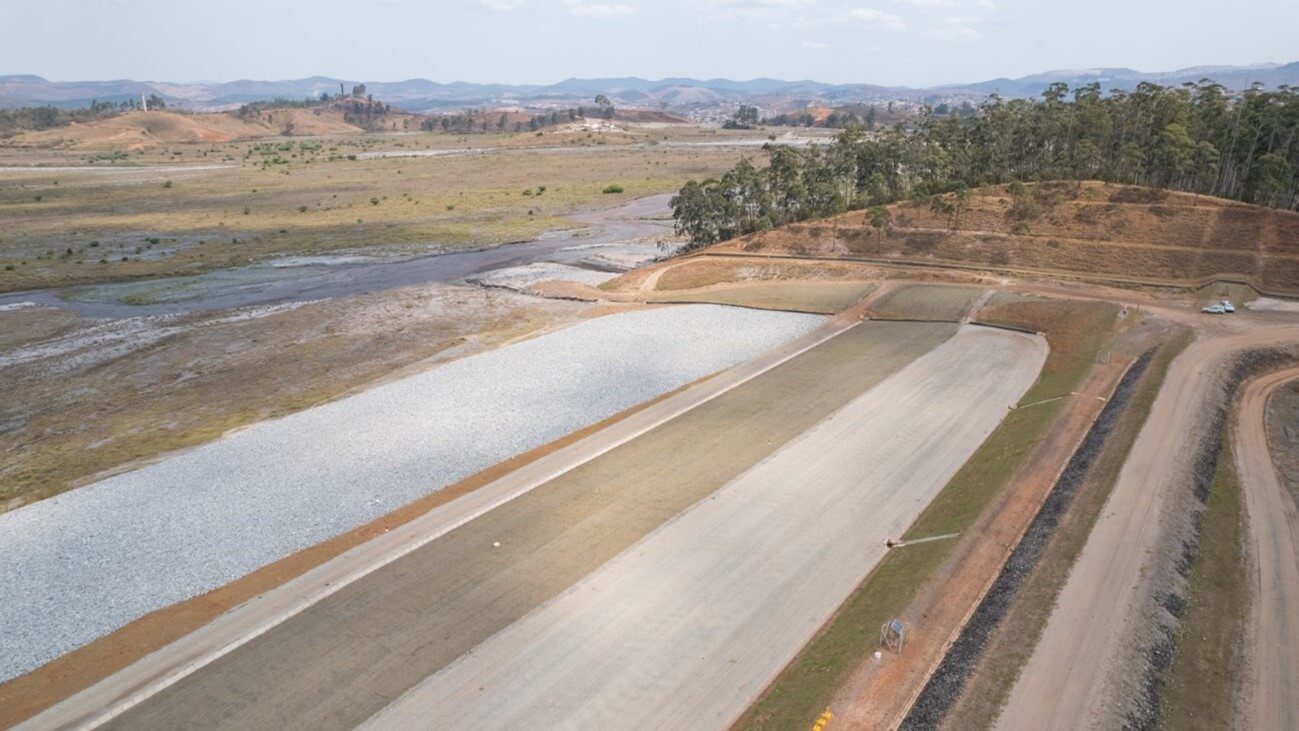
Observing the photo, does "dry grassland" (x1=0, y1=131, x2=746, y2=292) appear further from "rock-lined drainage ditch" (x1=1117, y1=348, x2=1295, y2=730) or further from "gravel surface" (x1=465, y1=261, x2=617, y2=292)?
"rock-lined drainage ditch" (x1=1117, y1=348, x2=1295, y2=730)

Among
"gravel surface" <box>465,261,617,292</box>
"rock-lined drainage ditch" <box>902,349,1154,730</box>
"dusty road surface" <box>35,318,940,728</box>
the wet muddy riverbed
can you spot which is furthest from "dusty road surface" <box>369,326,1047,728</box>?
the wet muddy riverbed


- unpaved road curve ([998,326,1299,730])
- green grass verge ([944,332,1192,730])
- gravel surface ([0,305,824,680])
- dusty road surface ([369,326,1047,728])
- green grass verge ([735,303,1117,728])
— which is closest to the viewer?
unpaved road curve ([998,326,1299,730])

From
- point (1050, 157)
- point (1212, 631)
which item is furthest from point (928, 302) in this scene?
point (1212, 631)

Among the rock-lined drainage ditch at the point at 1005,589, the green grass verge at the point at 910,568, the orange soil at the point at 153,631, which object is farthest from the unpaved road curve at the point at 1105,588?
the orange soil at the point at 153,631

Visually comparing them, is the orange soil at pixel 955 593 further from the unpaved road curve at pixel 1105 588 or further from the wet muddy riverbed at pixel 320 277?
the wet muddy riverbed at pixel 320 277

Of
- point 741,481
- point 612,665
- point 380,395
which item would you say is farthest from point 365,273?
point 612,665

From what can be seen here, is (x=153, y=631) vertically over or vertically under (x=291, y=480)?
under

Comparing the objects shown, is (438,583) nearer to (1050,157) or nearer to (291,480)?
(291,480)
